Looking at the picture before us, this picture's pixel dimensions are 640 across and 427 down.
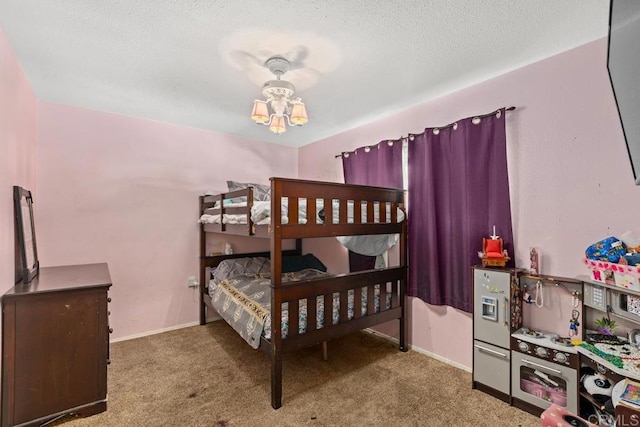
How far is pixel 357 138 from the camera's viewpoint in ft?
11.5

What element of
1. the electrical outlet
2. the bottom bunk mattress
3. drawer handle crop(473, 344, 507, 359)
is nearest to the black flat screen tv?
drawer handle crop(473, 344, 507, 359)

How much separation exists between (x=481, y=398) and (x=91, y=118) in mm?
4156

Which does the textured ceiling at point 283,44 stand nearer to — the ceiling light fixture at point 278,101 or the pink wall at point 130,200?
the ceiling light fixture at point 278,101

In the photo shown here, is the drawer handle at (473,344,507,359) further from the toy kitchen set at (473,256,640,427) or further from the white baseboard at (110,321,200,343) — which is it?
the white baseboard at (110,321,200,343)

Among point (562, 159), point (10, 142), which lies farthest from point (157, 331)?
point (562, 159)

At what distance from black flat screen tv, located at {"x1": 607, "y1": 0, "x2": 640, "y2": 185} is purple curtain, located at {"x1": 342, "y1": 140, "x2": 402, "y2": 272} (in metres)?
1.79

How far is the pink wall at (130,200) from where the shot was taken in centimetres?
287

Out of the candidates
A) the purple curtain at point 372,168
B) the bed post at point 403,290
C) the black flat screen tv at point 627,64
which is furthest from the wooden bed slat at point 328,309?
the black flat screen tv at point 627,64

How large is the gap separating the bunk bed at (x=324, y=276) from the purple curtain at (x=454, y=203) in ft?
0.60

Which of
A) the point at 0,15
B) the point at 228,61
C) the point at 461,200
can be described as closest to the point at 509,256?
the point at 461,200

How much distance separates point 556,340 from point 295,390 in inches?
70.2

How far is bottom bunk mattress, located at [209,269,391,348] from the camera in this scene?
2.25 meters

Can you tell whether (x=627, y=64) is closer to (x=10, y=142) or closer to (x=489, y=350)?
(x=489, y=350)

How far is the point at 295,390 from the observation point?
225 centimetres
